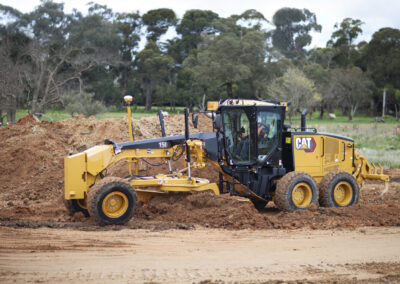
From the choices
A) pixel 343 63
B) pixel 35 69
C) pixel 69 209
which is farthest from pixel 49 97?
pixel 343 63

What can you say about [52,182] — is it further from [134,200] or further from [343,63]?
[343,63]

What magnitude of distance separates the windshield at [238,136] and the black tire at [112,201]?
246 centimetres

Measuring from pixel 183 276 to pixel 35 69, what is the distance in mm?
34029

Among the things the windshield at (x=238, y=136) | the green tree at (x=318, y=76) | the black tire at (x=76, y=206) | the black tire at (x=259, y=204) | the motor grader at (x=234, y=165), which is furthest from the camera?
the green tree at (x=318, y=76)

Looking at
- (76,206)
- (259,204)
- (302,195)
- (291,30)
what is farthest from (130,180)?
(291,30)

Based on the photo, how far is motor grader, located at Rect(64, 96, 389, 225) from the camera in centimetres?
867

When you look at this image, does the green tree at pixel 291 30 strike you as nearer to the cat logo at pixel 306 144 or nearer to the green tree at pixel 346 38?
the green tree at pixel 346 38

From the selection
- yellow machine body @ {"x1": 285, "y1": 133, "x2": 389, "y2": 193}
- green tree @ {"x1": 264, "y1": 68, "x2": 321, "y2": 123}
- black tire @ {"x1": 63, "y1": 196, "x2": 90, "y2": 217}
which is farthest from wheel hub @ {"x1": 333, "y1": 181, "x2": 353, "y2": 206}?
green tree @ {"x1": 264, "y1": 68, "x2": 321, "y2": 123}

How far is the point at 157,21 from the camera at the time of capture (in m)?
62.8

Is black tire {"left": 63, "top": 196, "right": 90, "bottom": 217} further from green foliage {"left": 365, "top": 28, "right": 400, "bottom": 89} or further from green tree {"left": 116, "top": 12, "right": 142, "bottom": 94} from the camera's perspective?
green foliage {"left": 365, "top": 28, "right": 400, "bottom": 89}

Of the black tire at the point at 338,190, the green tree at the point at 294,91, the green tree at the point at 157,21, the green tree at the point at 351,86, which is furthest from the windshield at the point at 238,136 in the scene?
the green tree at the point at 157,21

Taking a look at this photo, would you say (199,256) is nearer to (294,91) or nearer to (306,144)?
(306,144)

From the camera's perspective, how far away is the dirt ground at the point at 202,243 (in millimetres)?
6086

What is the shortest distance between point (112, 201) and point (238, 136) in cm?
310
